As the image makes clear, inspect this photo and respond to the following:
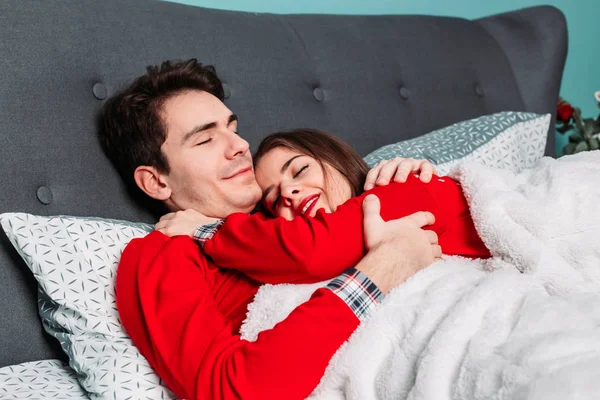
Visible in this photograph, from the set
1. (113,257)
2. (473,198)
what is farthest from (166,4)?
(473,198)

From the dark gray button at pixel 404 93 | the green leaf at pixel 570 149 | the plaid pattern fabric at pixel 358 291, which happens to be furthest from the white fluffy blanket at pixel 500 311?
the green leaf at pixel 570 149

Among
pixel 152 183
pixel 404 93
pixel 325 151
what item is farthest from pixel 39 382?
pixel 404 93

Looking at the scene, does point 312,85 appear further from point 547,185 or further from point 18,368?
point 18,368

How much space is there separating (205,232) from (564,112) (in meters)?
2.10

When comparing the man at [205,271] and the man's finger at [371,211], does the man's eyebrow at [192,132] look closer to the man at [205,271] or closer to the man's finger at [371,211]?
the man at [205,271]

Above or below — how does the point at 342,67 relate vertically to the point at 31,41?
below

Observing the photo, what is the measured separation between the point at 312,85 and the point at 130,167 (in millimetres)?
707

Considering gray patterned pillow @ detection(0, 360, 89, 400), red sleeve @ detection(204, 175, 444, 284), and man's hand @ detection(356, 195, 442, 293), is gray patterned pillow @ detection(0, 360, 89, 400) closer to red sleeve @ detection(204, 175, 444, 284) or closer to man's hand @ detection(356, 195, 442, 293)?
red sleeve @ detection(204, 175, 444, 284)

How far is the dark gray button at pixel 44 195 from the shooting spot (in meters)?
1.44

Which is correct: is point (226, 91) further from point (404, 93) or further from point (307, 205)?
point (404, 93)

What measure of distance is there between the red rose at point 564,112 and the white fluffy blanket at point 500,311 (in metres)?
1.54

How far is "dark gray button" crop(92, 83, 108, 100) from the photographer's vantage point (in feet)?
5.25

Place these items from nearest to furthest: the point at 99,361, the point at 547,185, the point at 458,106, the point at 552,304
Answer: the point at 552,304, the point at 99,361, the point at 547,185, the point at 458,106

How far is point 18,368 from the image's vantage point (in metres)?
1.29
